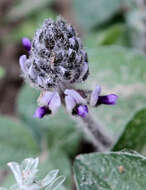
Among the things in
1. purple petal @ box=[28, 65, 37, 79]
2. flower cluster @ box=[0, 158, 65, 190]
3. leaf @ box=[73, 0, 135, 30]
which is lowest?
flower cluster @ box=[0, 158, 65, 190]

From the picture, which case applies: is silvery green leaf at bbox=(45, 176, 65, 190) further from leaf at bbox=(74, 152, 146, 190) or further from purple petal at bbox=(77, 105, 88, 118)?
purple petal at bbox=(77, 105, 88, 118)

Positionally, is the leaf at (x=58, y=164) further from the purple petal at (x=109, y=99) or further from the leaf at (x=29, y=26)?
the leaf at (x=29, y=26)

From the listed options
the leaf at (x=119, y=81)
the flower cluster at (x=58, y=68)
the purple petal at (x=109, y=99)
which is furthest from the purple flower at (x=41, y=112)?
the leaf at (x=119, y=81)

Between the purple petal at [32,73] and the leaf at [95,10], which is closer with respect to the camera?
the purple petal at [32,73]

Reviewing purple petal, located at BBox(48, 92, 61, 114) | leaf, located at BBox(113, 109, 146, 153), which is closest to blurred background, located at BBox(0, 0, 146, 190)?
leaf, located at BBox(113, 109, 146, 153)

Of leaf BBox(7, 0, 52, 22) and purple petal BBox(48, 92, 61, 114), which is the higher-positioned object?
leaf BBox(7, 0, 52, 22)

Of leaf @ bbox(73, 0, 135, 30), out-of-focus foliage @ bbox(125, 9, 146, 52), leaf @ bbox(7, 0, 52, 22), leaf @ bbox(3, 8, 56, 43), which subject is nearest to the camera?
out-of-focus foliage @ bbox(125, 9, 146, 52)

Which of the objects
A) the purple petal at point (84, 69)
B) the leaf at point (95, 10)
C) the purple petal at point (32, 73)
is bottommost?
the purple petal at point (84, 69)
